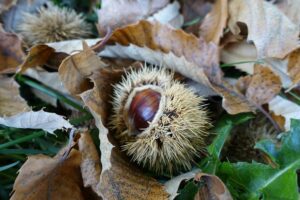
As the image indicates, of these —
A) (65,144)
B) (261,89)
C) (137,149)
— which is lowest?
(65,144)

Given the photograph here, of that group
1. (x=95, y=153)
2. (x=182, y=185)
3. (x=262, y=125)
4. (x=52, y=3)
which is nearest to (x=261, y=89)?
(x=262, y=125)

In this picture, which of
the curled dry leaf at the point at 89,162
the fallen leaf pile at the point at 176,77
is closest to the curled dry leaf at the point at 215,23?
the fallen leaf pile at the point at 176,77

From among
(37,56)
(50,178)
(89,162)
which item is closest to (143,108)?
(89,162)

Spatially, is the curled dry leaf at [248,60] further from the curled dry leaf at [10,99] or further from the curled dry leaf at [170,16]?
the curled dry leaf at [10,99]

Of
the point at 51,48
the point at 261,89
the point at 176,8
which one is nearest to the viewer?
the point at 261,89

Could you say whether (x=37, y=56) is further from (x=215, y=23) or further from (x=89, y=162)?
(x=215, y=23)

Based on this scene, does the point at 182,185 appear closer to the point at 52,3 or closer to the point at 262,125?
the point at 262,125
